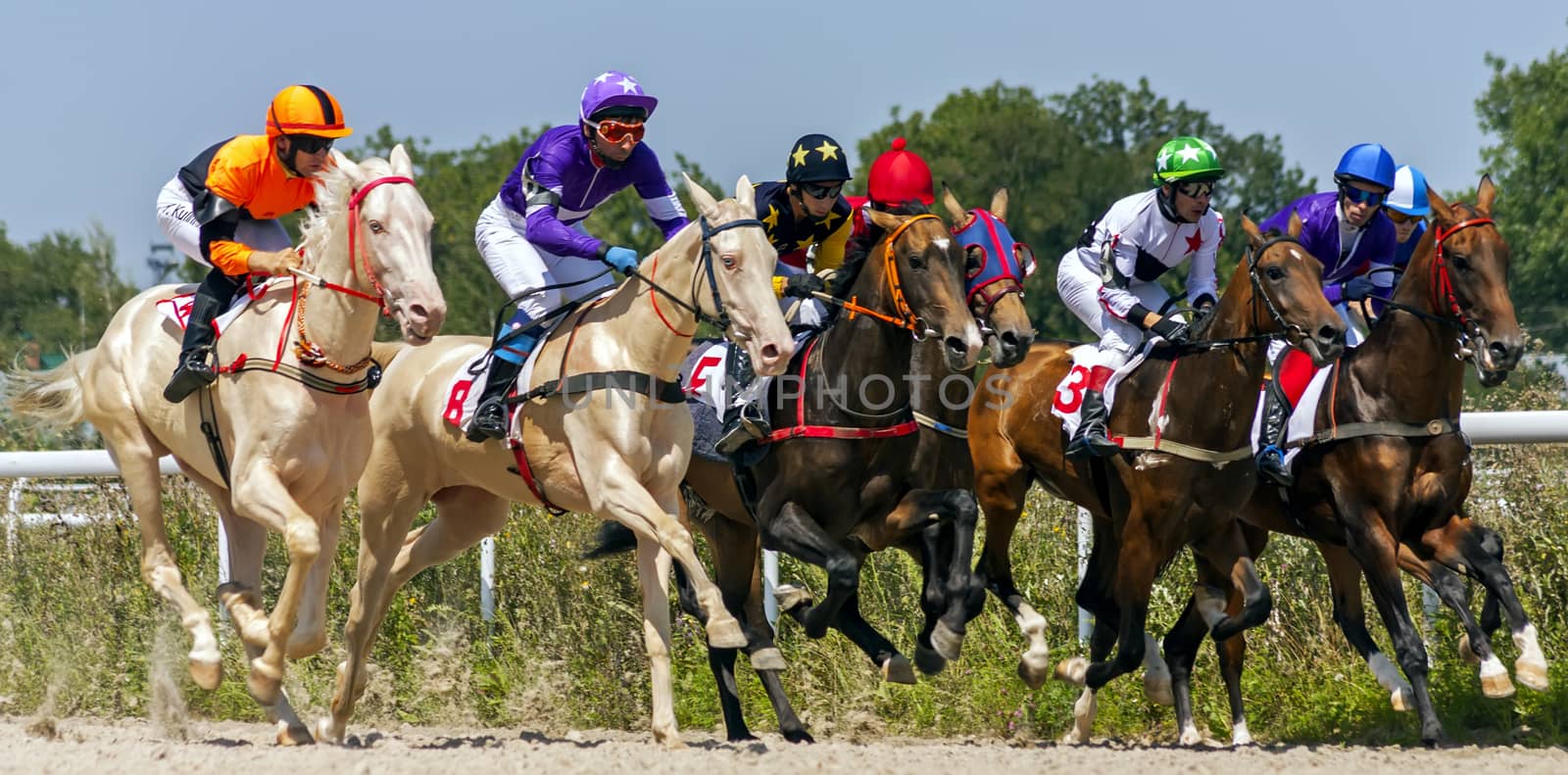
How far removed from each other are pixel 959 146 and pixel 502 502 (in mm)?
42755

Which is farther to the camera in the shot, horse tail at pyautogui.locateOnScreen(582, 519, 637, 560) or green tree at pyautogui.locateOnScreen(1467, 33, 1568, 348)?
green tree at pyautogui.locateOnScreen(1467, 33, 1568, 348)

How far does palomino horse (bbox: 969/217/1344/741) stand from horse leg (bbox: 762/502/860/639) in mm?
923

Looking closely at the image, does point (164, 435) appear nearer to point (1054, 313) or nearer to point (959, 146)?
point (1054, 313)

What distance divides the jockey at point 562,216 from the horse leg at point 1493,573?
3.19 metres

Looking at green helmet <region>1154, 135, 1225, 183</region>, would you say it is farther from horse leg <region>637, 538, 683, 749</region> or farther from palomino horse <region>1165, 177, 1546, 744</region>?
horse leg <region>637, 538, 683, 749</region>

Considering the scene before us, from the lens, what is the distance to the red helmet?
7211mm

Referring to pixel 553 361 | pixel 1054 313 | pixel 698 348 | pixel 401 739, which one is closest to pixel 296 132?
pixel 553 361

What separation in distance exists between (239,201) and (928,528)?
9.51 feet

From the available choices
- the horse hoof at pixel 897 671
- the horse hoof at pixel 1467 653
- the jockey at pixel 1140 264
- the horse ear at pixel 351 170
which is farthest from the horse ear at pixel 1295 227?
the horse ear at pixel 351 170

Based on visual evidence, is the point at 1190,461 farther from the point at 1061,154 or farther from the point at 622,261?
the point at 1061,154

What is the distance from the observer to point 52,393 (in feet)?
25.0

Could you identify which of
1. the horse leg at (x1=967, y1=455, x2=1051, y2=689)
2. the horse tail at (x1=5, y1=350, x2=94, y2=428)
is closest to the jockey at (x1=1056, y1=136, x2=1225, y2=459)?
the horse leg at (x1=967, y1=455, x2=1051, y2=689)

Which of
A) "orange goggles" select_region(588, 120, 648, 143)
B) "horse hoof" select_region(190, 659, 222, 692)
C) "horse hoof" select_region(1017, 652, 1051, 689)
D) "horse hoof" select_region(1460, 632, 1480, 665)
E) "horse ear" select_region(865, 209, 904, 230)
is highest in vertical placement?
"orange goggles" select_region(588, 120, 648, 143)

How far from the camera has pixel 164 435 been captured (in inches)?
273
